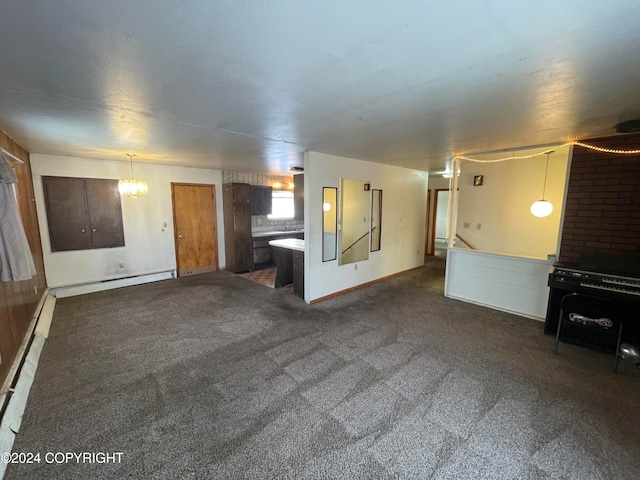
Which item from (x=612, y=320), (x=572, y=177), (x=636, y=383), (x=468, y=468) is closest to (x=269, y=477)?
(x=468, y=468)

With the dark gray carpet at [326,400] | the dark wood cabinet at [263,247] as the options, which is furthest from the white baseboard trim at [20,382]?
the dark wood cabinet at [263,247]

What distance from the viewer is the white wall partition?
372 centimetres

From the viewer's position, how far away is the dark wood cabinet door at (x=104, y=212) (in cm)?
472

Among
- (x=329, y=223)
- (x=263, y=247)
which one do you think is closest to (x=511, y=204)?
(x=329, y=223)

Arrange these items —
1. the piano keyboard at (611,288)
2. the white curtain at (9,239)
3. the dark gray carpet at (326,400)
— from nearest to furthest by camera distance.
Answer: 1. the dark gray carpet at (326,400)
2. the white curtain at (9,239)
3. the piano keyboard at (611,288)

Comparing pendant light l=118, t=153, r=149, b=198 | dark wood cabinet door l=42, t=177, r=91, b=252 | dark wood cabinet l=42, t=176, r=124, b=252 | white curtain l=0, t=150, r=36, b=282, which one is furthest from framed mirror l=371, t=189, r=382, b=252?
dark wood cabinet door l=42, t=177, r=91, b=252

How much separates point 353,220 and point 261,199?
2829 mm

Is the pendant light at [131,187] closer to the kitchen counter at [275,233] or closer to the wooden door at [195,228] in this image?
the wooden door at [195,228]

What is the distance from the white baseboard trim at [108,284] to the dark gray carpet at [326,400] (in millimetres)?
1062

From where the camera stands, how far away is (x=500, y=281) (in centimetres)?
407

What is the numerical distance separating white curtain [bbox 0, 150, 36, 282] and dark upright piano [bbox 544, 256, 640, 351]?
5136mm

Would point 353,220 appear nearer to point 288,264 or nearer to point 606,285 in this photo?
point 288,264

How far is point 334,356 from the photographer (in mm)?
2809

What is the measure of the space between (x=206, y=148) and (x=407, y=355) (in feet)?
12.1
